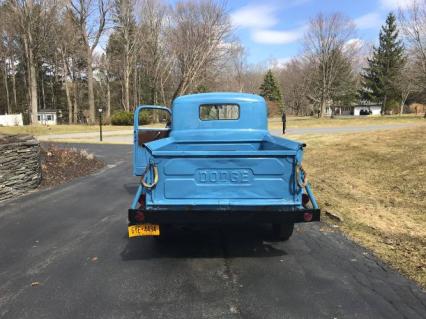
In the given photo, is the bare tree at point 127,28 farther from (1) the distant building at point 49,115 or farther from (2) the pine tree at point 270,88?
(2) the pine tree at point 270,88

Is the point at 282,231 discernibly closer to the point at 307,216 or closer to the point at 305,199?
the point at 305,199

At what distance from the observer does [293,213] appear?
4395 millimetres

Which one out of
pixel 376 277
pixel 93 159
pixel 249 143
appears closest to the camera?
pixel 376 277

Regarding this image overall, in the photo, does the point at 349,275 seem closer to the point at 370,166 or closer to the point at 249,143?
the point at 249,143

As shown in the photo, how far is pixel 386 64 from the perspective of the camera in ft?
223

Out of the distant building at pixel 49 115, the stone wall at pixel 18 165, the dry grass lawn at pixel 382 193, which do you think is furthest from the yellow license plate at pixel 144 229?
the distant building at pixel 49 115

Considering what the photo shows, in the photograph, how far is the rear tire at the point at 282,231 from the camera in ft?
17.6

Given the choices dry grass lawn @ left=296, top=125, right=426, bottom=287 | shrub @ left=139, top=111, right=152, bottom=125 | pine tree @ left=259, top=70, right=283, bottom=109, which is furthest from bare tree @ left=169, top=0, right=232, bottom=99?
pine tree @ left=259, top=70, right=283, bottom=109

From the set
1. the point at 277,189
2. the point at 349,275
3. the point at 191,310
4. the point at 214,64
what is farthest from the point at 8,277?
the point at 214,64

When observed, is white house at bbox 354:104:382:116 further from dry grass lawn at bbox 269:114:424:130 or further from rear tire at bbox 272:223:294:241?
rear tire at bbox 272:223:294:241

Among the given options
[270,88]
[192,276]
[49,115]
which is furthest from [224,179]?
[270,88]

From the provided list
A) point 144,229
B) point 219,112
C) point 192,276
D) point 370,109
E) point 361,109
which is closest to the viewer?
point 192,276

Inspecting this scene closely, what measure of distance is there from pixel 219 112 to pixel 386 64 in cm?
6861

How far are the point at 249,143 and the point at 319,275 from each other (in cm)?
294
